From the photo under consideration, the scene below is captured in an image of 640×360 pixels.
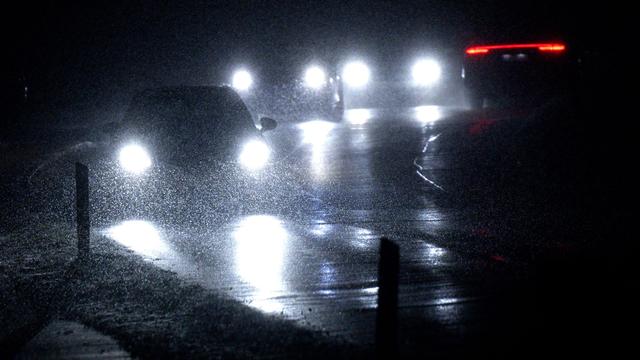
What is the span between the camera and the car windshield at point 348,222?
5.75 m

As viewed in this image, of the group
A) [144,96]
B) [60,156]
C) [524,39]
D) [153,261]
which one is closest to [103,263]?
[153,261]

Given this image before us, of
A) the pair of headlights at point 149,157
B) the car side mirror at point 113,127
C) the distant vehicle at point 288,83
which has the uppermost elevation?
the distant vehicle at point 288,83

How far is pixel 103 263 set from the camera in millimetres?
8102

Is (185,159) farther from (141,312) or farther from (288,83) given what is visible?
(288,83)

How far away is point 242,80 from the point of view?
31172mm

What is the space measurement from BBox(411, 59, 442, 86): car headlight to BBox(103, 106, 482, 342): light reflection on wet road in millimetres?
32713

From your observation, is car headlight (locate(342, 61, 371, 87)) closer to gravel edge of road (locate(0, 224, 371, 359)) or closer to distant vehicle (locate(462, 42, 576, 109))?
distant vehicle (locate(462, 42, 576, 109))

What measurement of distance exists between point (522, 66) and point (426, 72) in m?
25.2

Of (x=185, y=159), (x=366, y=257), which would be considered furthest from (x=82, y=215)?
(x=185, y=159)

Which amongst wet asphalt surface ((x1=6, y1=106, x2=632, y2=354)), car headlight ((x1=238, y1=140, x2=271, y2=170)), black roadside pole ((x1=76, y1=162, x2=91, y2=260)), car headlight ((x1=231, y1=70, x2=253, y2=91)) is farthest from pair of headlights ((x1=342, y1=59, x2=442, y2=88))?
black roadside pole ((x1=76, y1=162, x2=91, y2=260))

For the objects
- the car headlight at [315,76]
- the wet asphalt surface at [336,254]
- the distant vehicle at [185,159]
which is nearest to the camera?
the wet asphalt surface at [336,254]

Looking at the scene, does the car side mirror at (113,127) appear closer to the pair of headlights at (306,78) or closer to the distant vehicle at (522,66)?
the distant vehicle at (522,66)

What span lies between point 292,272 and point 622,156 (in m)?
8.96

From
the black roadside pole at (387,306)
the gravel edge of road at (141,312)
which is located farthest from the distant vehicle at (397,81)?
the black roadside pole at (387,306)
